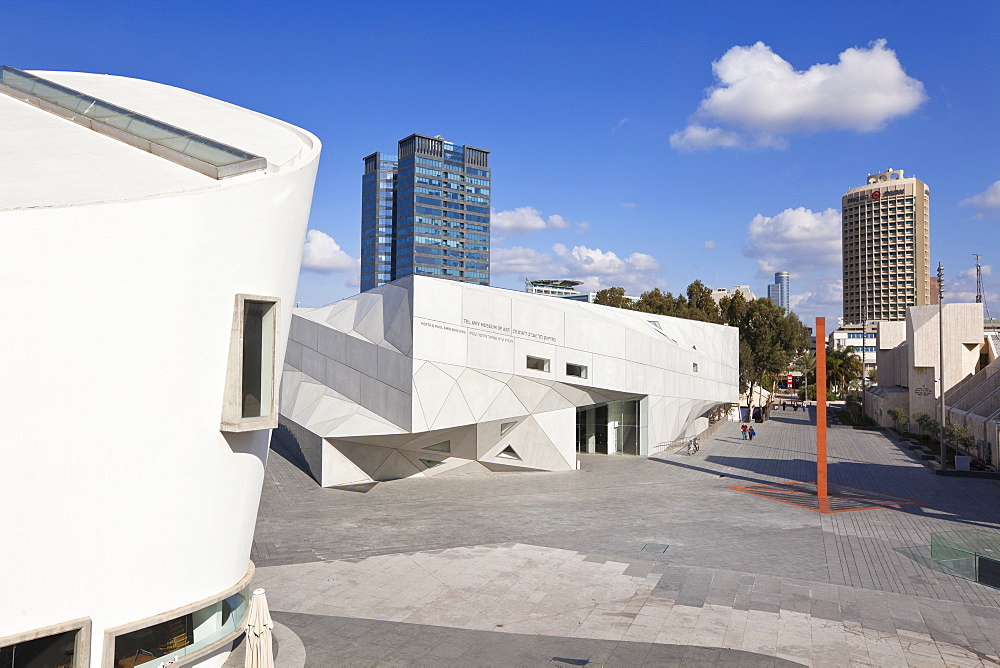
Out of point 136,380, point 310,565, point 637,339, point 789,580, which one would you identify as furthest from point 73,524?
point 637,339

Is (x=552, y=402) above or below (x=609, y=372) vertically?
below

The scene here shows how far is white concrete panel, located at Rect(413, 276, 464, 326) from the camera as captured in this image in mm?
23297

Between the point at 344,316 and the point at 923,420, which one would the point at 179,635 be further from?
the point at 923,420

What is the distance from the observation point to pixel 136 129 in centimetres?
934

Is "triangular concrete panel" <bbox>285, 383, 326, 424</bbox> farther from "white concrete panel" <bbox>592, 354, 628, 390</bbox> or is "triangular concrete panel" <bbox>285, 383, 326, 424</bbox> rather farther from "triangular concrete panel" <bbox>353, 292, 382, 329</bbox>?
"white concrete panel" <bbox>592, 354, 628, 390</bbox>

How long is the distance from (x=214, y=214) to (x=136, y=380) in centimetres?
187

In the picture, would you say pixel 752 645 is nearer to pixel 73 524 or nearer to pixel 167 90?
pixel 73 524

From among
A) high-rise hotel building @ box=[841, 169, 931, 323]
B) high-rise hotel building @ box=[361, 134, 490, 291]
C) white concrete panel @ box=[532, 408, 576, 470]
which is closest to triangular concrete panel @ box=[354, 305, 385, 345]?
white concrete panel @ box=[532, 408, 576, 470]

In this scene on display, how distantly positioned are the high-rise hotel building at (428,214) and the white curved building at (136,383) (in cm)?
13405

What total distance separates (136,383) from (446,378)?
1706 cm

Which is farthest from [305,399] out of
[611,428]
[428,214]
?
[428,214]

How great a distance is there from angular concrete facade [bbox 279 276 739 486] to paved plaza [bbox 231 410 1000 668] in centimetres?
190

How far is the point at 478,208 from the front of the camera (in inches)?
6038

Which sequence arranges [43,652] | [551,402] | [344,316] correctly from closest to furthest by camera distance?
[43,652]
[344,316]
[551,402]
